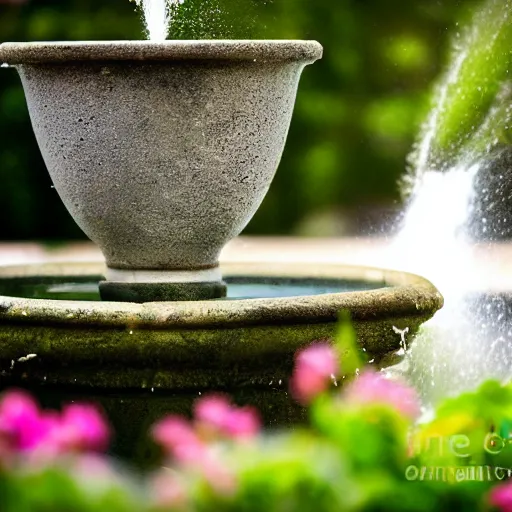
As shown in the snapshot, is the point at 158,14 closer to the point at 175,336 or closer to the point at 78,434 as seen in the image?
the point at 175,336

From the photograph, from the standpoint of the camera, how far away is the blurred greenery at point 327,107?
10.4 meters

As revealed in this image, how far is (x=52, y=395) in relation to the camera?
307 cm

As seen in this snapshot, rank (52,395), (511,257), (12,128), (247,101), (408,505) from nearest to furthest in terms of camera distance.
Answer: (408,505), (52,395), (247,101), (511,257), (12,128)

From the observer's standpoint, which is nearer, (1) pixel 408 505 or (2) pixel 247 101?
(1) pixel 408 505

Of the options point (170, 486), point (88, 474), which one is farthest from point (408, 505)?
point (88, 474)

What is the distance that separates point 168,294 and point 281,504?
2.10m

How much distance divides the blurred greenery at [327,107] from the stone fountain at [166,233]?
22.7ft

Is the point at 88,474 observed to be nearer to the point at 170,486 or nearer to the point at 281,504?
the point at 170,486

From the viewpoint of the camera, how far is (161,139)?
3.26 meters

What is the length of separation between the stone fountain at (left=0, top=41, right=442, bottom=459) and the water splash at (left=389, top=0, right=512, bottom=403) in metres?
0.58

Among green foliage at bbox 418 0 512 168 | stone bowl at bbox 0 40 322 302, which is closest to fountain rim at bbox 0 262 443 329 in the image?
stone bowl at bbox 0 40 322 302

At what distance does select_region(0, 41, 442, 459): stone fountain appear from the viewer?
291cm

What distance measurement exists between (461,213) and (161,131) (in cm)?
435

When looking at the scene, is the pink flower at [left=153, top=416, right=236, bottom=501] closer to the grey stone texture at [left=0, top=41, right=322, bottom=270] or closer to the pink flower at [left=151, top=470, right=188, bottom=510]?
the pink flower at [left=151, top=470, right=188, bottom=510]
